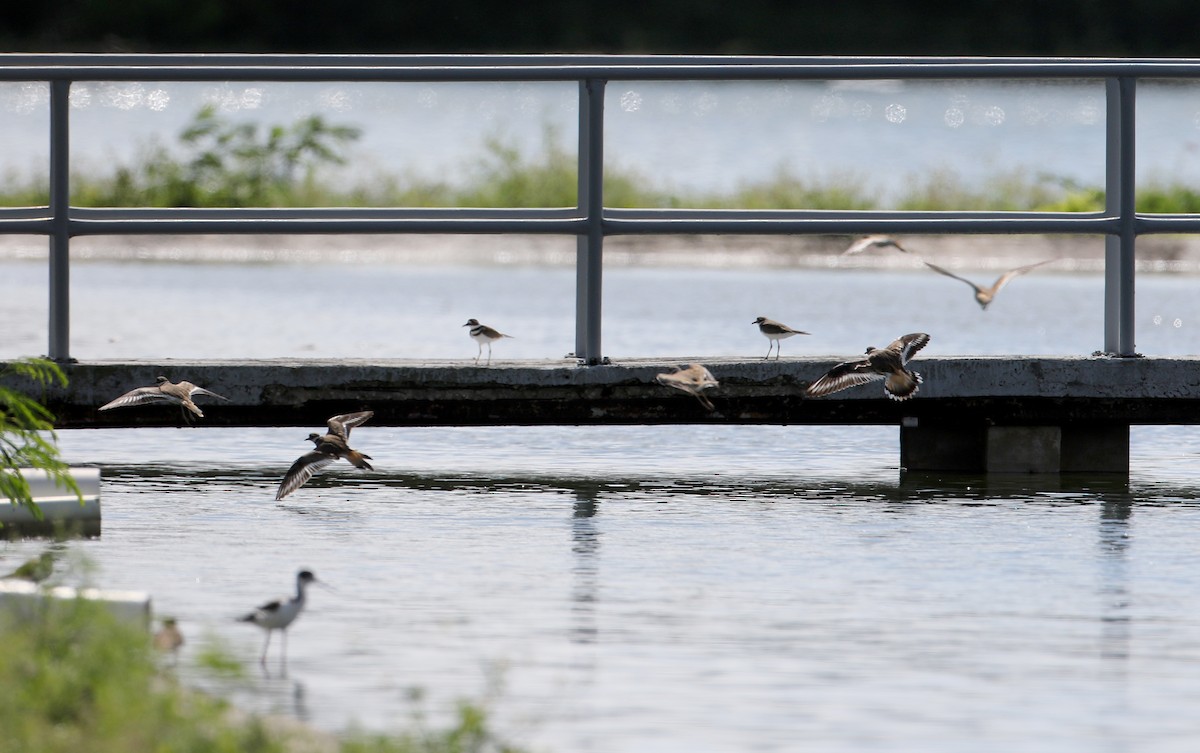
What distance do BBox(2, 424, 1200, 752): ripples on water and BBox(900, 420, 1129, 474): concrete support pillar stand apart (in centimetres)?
15

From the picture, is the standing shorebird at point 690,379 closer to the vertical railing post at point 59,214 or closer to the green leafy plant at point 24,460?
the vertical railing post at point 59,214

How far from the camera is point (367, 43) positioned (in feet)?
182

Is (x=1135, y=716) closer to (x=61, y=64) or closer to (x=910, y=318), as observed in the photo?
(x=61, y=64)

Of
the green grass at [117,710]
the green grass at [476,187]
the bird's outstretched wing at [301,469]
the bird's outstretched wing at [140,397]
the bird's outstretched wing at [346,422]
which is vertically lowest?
the green grass at [117,710]

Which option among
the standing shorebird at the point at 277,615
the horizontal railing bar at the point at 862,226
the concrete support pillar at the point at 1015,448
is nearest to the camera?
the standing shorebird at the point at 277,615

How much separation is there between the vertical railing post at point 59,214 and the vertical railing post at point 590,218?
2030 millimetres

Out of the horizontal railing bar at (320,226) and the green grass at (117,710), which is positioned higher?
the horizontal railing bar at (320,226)

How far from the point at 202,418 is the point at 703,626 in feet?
12.1

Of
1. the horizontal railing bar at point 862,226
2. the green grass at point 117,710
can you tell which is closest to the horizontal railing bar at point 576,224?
the horizontal railing bar at point 862,226

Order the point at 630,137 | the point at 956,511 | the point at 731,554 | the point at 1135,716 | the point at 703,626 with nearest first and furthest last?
1. the point at 1135,716
2. the point at 703,626
3. the point at 731,554
4. the point at 956,511
5. the point at 630,137

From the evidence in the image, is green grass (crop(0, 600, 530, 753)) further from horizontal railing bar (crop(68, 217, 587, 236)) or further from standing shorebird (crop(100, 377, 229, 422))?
horizontal railing bar (crop(68, 217, 587, 236))

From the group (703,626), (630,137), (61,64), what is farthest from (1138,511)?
(630,137)

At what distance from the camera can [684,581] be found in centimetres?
718

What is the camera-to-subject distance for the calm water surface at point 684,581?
563 centimetres
